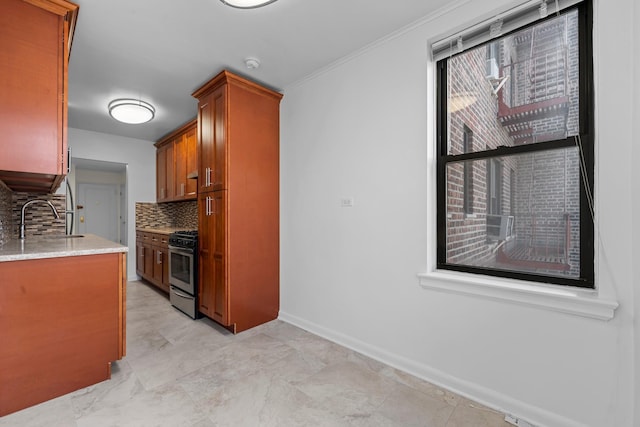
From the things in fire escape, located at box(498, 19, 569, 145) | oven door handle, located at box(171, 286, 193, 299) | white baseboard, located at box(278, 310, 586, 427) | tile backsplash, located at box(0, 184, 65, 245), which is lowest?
white baseboard, located at box(278, 310, 586, 427)

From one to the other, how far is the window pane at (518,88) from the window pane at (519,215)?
0.14 metres

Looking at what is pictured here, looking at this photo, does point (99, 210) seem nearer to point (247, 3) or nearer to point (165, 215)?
point (165, 215)

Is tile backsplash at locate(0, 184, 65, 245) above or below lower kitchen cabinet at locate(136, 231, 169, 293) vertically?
above

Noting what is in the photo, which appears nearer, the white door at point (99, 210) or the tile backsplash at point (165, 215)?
the tile backsplash at point (165, 215)

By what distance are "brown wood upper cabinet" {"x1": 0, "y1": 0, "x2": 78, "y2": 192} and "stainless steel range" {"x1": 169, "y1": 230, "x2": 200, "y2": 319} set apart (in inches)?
60.1

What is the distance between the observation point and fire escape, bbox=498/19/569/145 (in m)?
1.63

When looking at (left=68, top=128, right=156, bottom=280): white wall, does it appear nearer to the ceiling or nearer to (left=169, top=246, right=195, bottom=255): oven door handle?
the ceiling

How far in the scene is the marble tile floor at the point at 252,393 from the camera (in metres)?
1.61

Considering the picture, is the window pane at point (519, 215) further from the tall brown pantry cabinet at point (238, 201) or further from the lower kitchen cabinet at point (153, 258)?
the lower kitchen cabinet at point (153, 258)

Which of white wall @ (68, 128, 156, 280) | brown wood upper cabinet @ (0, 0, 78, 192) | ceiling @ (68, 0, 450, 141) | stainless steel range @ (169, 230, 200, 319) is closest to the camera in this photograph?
brown wood upper cabinet @ (0, 0, 78, 192)

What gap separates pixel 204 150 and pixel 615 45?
315cm

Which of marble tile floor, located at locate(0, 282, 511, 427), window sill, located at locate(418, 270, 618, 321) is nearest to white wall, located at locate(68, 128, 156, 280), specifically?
marble tile floor, located at locate(0, 282, 511, 427)

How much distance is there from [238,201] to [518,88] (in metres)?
2.38

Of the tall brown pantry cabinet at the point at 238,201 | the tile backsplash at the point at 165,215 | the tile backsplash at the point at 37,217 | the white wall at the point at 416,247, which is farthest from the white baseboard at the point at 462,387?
the tile backsplash at the point at 37,217
